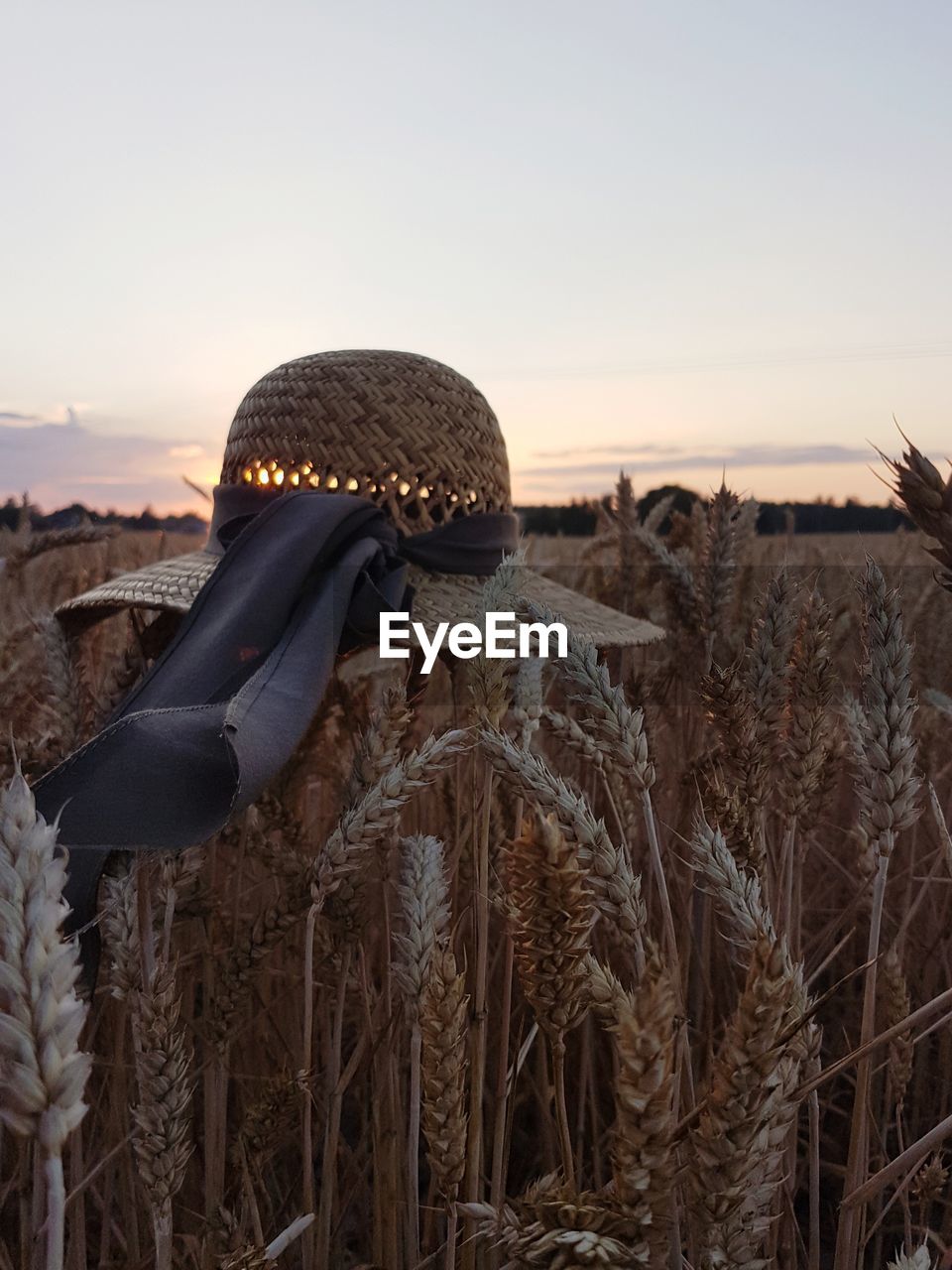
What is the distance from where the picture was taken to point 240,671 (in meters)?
1.21

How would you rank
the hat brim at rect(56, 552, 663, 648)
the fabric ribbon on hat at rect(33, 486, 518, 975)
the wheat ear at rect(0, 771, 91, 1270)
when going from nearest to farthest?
the wheat ear at rect(0, 771, 91, 1270), the fabric ribbon on hat at rect(33, 486, 518, 975), the hat brim at rect(56, 552, 663, 648)

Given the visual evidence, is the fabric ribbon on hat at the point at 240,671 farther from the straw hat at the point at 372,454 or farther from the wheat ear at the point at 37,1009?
the wheat ear at the point at 37,1009

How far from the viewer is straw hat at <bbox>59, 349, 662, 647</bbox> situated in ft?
4.96

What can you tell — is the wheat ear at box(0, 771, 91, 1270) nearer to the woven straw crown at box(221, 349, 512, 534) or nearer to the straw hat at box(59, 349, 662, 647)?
the straw hat at box(59, 349, 662, 647)

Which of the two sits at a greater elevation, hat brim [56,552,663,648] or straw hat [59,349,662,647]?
straw hat [59,349,662,647]

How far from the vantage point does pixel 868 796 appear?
30.8 inches

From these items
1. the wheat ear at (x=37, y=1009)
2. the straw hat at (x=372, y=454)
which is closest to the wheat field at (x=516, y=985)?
the wheat ear at (x=37, y=1009)

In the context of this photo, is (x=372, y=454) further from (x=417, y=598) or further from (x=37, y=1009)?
(x=37, y=1009)

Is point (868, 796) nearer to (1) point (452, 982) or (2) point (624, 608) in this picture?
(1) point (452, 982)

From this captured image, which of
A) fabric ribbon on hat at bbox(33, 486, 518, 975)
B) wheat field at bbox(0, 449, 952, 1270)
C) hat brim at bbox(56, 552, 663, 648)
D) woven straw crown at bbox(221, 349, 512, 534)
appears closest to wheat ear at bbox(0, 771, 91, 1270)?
wheat field at bbox(0, 449, 952, 1270)

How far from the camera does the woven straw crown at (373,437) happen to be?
151 centimetres

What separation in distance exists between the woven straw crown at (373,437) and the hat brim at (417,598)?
0.11 m

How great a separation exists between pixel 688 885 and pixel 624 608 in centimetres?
100

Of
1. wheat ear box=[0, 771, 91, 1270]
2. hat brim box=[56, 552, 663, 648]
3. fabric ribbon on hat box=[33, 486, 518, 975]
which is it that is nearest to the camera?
wheat ear box=[0, 771, 91, 1270]
